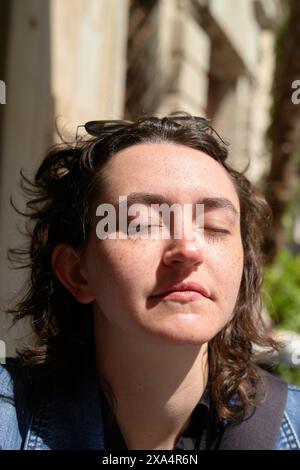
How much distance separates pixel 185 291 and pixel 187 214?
0.18 metres

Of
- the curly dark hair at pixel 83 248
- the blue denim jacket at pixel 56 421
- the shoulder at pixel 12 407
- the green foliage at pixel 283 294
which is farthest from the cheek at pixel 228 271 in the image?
the green foliage at pixel 283 294

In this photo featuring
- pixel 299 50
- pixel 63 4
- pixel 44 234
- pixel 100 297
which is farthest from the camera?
pixel 299 50

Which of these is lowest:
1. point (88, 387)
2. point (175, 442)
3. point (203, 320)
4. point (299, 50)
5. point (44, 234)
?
point (175, 442)

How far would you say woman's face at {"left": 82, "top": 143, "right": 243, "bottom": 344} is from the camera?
1.43 metres

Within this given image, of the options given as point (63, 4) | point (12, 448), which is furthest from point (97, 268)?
point (63, 4)

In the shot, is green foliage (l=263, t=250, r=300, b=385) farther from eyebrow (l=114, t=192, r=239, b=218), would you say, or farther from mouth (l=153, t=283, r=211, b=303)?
mouth (l=153, t=283, r=211, b=303)

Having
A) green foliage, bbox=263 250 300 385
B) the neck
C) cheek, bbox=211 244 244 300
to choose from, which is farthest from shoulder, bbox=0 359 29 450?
green foliage, bbox=263 250 300 385

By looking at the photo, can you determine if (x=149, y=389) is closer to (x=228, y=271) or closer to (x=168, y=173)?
(x=228, y=271)

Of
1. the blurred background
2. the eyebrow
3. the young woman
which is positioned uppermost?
the blurred background

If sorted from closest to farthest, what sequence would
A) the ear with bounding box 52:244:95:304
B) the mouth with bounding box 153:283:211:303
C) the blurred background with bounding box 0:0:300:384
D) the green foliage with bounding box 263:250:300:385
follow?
1. the mouth with bounding box 153:283:211:303
2. the ear with bounding box 52:244:95:304
3. the blurred background with bounding box 0:0:300:384
4. the green foliage with bounding box 263:250:300:385

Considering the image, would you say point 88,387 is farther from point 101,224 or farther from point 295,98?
point 295,98

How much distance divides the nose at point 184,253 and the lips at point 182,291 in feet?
0.15

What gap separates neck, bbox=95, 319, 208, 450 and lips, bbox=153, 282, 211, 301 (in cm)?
15

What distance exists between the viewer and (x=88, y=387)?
1.60 m
